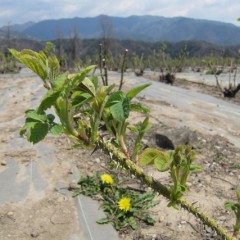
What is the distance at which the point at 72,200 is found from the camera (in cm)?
329

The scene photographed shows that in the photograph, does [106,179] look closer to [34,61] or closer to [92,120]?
[92,120]

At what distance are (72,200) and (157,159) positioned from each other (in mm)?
2559

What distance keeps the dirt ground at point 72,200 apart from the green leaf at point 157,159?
209 centimetres

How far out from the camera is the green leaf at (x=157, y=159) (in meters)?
0.84

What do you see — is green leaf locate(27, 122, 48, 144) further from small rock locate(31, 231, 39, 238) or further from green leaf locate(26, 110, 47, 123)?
small rock locate(31, 231, 39, 238)

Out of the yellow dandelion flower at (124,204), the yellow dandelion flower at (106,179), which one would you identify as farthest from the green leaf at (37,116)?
the yellow dandelion flower at (106,179)

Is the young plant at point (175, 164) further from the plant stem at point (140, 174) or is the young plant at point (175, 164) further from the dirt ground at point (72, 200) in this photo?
the dirt ground at point (72, 200)

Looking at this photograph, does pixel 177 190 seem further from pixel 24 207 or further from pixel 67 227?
pixel 24 207

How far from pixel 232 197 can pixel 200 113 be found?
13.5 feet

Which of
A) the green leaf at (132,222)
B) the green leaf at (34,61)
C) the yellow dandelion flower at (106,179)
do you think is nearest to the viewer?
the green leaf at (34,61)

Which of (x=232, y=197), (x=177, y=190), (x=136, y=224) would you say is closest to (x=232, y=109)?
(x=232, y=197)

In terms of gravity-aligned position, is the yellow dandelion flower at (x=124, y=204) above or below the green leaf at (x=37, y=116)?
below

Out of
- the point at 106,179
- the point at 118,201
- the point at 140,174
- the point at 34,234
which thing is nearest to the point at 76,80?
the point at 140,174

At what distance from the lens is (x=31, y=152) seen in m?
4.55
